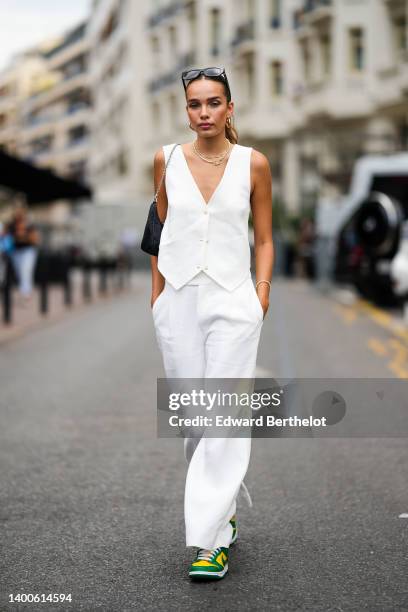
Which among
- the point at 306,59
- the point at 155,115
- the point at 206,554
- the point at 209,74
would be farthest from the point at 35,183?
the point at 155,115

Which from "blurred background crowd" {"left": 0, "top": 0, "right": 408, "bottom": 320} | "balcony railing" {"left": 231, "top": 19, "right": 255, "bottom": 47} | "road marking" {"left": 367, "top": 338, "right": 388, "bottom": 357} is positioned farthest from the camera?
"balcony railing" {"left": 231, "top": 19, "right": 255, "bottom": 47}

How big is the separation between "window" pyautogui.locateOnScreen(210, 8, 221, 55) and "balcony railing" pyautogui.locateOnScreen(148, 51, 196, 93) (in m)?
1.62

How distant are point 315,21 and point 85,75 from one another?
5296 centimetres

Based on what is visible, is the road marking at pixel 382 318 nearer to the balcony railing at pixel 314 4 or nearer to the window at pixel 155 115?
the balcony railing at pixel 314 4

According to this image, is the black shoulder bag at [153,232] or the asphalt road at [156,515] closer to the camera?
the asphalt road at [156,515]

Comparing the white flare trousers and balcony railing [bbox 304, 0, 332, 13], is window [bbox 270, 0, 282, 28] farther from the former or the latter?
the white flare trousers

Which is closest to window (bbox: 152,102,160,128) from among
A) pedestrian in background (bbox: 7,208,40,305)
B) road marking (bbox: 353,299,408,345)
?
pedestrian in background (bbox: 7,208,40,305)

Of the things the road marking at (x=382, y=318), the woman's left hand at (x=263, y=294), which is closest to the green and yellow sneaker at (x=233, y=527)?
the woman's left hand at (x=263, y=294)

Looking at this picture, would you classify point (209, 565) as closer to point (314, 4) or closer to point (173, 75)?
point (314, 4)

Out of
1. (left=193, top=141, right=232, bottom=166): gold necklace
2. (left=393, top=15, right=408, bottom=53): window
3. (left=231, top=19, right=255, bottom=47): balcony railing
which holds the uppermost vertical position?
(left=231, top=19, right=255, bottom=47): balcony railing

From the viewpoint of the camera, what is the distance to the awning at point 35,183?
19.2m

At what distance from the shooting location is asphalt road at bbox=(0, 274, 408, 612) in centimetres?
364

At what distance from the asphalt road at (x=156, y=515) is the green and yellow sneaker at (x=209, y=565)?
4 cm

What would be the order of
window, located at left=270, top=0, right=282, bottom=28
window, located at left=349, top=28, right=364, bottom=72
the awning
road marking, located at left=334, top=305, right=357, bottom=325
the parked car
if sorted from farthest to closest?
window, located at left=270, top=0, right=282, bottom=28, window, located at left=349, top=28, right=364, bottom=72, the awning, the parked car, road marking, located at left=334, top=305, right=357, bottom=325
